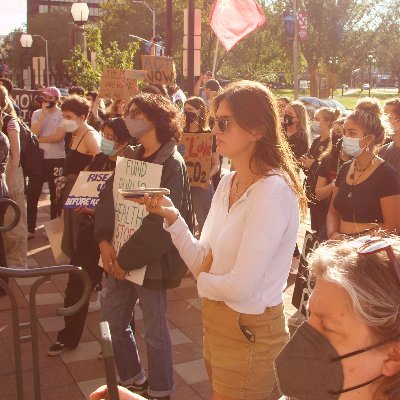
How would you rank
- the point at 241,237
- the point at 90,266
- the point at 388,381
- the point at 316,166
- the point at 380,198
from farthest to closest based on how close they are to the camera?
the point at 316,166, the point at 90,266, the point at 380,198, the point at 241,237, the point at 388,381

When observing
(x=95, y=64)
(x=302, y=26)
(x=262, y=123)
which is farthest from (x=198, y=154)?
(x=302, y=26)

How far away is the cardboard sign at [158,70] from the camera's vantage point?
8961mm

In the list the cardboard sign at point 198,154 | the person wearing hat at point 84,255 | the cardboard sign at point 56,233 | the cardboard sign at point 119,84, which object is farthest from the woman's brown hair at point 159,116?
the cardboard sign at point 119,84

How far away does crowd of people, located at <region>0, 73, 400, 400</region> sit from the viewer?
1625mm

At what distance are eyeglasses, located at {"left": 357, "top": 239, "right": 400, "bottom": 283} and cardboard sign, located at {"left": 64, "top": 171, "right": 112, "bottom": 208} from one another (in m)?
3.16

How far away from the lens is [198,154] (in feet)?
22.4

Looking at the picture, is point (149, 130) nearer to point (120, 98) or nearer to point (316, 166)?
point (316, 166)

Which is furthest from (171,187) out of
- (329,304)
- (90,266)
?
(329,304)

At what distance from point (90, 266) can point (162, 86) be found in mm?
4909

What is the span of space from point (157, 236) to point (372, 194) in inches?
57.7

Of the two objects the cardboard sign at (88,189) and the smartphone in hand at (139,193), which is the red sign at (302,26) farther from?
the smartphone in hand at (139,193)

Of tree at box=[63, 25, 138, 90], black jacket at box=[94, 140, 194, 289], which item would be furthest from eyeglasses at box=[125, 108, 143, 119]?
tree at box=[63, 25, 138, 90]

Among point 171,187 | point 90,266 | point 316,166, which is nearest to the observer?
point 171,187

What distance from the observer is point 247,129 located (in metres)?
2.63
